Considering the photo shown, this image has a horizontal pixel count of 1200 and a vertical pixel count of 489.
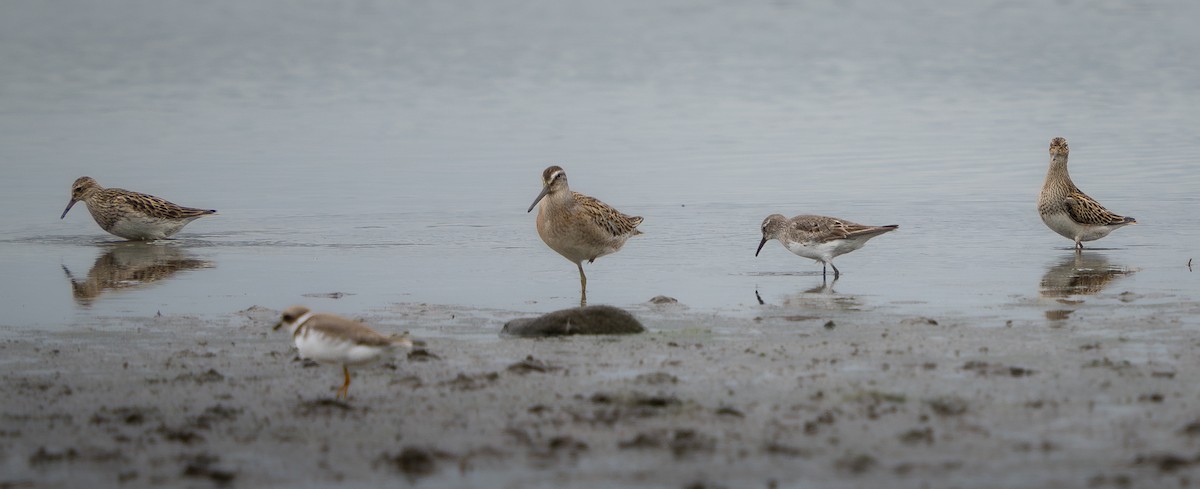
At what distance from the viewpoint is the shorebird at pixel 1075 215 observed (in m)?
15.7

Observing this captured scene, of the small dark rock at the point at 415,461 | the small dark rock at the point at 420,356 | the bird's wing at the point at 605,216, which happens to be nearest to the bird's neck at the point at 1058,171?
the bird's wing at the point at 605,216

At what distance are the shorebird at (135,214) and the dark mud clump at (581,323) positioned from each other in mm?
8429

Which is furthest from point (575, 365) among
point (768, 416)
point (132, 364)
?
point (132, 364)

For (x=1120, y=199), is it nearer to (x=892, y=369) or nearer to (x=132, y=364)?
(x=892, y=369)

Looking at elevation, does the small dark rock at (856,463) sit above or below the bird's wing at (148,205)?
Answer: below

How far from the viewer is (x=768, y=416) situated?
761cm

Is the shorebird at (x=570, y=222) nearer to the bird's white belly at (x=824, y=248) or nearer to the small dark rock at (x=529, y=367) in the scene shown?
the bird's white belly at (x=824, y=248)

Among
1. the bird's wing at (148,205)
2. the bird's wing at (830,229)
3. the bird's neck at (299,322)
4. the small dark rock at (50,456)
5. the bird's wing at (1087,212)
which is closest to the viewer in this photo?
the small dark rock at (50,456)

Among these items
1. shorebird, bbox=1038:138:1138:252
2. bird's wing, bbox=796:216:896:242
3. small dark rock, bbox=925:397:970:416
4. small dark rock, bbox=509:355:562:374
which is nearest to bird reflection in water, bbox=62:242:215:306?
small dark rock, bbox=509:355:562:374

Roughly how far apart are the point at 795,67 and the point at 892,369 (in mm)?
33076

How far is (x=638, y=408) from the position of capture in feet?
25.6

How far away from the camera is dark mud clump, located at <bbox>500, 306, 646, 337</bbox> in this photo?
1020 centimetres

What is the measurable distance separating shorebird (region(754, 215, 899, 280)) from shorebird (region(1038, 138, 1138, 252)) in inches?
98.3

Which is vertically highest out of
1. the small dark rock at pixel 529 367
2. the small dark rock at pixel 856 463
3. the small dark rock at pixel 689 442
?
the small dark rock at pixel 529 367
